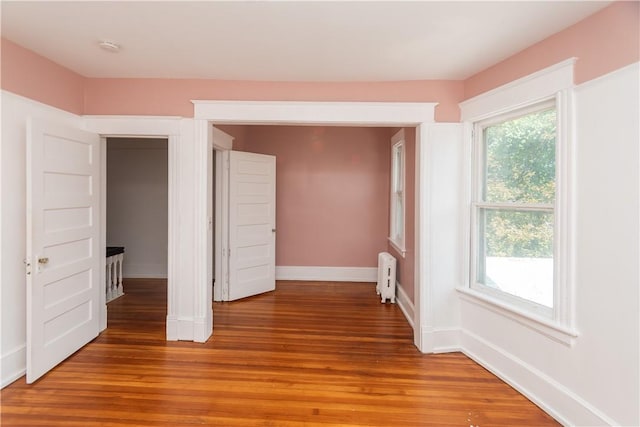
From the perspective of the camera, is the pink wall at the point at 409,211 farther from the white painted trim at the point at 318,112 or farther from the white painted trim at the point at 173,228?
the white painted trim at the point at 173,228

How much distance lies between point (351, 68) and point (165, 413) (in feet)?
9.18

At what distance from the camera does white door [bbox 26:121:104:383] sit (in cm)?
248

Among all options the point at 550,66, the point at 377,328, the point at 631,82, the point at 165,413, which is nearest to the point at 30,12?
the point at 165,413

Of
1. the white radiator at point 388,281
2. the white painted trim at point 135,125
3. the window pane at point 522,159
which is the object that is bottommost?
the white radiator at point 388,281

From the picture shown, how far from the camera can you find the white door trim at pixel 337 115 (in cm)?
312

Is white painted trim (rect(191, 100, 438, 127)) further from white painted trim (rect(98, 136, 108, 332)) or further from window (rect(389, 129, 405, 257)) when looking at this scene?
window (rect(389, 129, 405, 257))

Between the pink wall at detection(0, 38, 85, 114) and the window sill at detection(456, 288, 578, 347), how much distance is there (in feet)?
12.4

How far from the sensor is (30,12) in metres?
2.10

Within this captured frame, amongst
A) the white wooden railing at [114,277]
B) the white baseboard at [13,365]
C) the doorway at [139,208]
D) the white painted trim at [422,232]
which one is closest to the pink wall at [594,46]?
the white painted trim at [422,232]

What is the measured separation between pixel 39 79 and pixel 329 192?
3871 millimetres

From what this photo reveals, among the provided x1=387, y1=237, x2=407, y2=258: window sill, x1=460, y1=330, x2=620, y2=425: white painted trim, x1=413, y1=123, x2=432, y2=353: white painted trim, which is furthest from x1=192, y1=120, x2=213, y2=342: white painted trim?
x1=460, y1=330, x2=620, y2=425: white painted trim

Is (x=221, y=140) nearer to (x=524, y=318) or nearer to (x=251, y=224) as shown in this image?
(x=251, y=224)

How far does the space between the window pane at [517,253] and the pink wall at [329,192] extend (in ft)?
8.91

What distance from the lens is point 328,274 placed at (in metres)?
5.76
